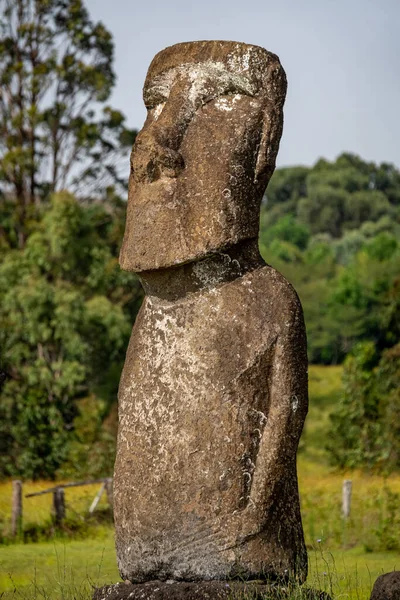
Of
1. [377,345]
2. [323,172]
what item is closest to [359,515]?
[377,345]

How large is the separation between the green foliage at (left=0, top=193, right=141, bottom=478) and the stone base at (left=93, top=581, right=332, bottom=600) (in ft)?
56.9

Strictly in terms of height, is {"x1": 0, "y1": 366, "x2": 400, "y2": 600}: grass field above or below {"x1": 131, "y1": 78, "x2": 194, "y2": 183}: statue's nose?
below

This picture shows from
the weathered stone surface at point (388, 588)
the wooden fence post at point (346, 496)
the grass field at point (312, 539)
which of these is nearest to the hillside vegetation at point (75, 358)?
the grass field at point (312, 539)

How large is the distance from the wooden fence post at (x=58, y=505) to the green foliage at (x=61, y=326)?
6710mm

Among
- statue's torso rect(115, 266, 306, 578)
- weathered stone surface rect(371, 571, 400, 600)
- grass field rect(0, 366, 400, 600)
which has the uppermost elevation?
statue's torso rect(115, 266, 306, 578)

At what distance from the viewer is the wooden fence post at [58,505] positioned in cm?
1560

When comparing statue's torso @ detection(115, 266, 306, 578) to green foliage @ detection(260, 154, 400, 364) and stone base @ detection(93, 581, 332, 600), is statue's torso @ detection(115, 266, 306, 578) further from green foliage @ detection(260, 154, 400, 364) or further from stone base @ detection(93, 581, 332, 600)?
green foliage @ detection(260, 154, 400, 364)

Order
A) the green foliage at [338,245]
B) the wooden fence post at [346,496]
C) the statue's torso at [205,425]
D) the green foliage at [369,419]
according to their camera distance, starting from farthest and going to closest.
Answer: the green foliage at [338,245], the green foliage at [369,419], the wooden fence post at [346,496], the statue's torso at [205,425]

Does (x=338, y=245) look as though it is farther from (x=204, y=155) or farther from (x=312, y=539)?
(x=204, y=155)

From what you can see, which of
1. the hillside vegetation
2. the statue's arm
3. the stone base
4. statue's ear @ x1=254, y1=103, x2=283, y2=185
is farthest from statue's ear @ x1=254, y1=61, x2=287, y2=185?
the hillside vegetation

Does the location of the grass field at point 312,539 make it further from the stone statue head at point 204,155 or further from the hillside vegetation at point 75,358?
the stone statue head at point 204,155

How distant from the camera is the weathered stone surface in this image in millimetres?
5642

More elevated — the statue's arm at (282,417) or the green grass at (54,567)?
the statue's arm at (282,417)

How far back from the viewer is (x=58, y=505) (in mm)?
15727
